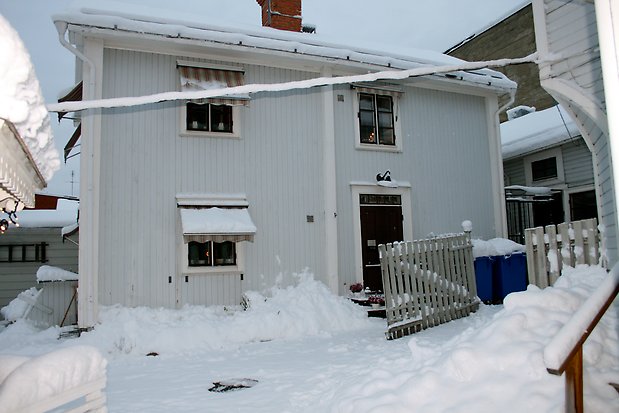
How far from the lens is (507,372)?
11.8 ft

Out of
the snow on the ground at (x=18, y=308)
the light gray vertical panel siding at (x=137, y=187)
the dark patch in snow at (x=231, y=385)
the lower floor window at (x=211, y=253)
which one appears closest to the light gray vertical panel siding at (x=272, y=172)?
the lower floor window at (x=211, y=253)

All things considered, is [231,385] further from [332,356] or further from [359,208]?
[359,208]

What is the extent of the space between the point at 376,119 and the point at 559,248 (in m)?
5.83

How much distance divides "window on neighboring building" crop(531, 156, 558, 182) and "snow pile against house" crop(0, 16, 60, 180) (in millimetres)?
16494

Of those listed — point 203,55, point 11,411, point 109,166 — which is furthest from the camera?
point 203,55

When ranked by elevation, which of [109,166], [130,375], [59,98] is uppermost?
[59,98]

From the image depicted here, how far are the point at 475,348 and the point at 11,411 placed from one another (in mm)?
3386

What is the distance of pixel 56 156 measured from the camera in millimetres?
3400

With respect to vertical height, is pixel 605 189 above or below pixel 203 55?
below

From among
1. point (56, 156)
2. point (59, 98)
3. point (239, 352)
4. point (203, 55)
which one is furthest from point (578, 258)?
point (59, 98)

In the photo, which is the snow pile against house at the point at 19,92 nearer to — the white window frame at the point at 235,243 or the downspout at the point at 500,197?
the white window frame at the point at 235,243

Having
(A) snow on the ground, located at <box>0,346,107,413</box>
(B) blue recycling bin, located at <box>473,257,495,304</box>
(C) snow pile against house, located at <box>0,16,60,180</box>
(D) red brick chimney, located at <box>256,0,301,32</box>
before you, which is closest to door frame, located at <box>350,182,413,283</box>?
(B) blue recycling bin, located at <box>473,257,495,304</box>

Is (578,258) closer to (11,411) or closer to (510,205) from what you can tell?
(11,411)

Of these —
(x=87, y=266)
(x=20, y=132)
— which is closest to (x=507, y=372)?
(x=20, y=132)
